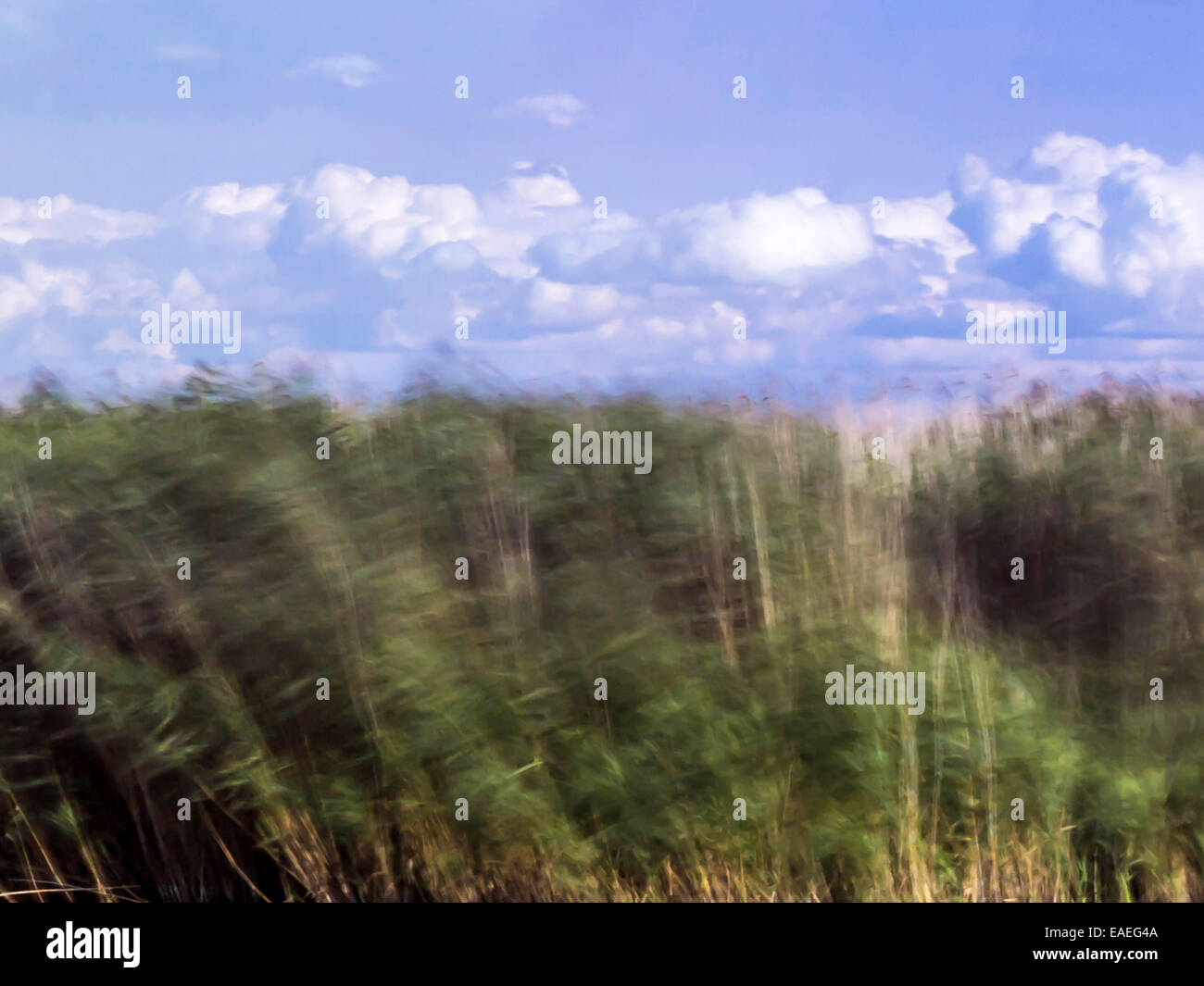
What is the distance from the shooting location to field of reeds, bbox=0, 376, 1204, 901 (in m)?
3.97

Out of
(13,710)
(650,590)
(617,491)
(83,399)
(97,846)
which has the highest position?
(83,399)

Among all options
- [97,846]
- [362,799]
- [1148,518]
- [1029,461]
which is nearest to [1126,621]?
[1148,518]

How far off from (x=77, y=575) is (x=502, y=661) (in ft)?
5.21

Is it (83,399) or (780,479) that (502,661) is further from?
(83,399)

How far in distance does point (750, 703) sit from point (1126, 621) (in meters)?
1.44

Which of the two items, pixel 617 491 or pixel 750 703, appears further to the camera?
pixel 617 491

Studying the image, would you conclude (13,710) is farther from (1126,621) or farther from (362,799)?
(1126,621)

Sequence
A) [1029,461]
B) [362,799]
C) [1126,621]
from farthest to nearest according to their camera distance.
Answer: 1. [1029,461]
2. [1126,621]
3. [362,799]

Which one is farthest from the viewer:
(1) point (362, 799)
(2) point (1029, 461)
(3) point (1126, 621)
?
(2) point (1029, 461)

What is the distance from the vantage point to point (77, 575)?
4316 millimetres

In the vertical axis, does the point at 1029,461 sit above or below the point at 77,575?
above

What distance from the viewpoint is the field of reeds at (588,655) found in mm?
3973

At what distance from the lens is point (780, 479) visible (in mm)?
4391

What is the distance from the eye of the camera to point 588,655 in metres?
4.12
